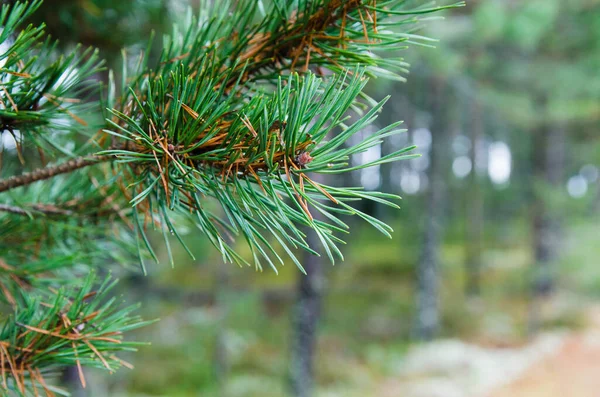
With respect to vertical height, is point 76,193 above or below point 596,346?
above

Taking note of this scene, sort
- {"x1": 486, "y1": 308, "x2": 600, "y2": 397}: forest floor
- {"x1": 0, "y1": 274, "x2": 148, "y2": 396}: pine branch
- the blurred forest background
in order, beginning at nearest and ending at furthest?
{"x1": 0, "y1": 274, "x2": 148, "y2": 396}: pine branch
{"x1": 486, "y1": 308, "x2": 600, "y2": 397}: forest floor
the blurred forest background

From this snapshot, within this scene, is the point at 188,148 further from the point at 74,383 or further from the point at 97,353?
the point at 74,383

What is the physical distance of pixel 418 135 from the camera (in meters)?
21.2

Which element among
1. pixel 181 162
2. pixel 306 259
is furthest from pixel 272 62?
pixel 306 259

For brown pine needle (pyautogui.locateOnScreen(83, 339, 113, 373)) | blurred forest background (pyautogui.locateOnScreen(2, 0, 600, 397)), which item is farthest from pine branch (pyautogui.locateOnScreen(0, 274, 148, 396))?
blurred forest background (pyautogui.locateOnScreen(2, 0, 600, 397))

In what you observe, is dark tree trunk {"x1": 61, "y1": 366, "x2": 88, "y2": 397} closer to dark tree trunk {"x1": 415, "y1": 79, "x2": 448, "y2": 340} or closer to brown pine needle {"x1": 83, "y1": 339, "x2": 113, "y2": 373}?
brown pine needle {"x1": 83, "y1": 339, "x2": 113, "y2": 373}

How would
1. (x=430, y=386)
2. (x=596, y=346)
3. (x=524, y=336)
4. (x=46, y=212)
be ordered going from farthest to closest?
1. (x=524, y=336)
2. (x=596, y=346)
3. (x=430, y=386)
4. (x=46, y=212)

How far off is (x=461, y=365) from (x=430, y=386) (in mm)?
1300

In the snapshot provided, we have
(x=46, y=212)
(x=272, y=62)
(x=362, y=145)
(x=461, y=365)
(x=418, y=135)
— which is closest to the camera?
(x=362, y=145)

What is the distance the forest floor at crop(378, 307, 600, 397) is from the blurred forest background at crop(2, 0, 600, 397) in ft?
0.17

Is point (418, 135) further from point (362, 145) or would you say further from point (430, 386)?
point (362, 145)

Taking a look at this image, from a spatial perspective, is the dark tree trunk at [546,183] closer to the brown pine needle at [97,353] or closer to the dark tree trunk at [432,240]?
the dark tree trunk at [432,240]

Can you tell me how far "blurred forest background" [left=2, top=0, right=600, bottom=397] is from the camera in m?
7.56

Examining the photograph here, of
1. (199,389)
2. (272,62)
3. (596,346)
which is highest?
(272,62)
